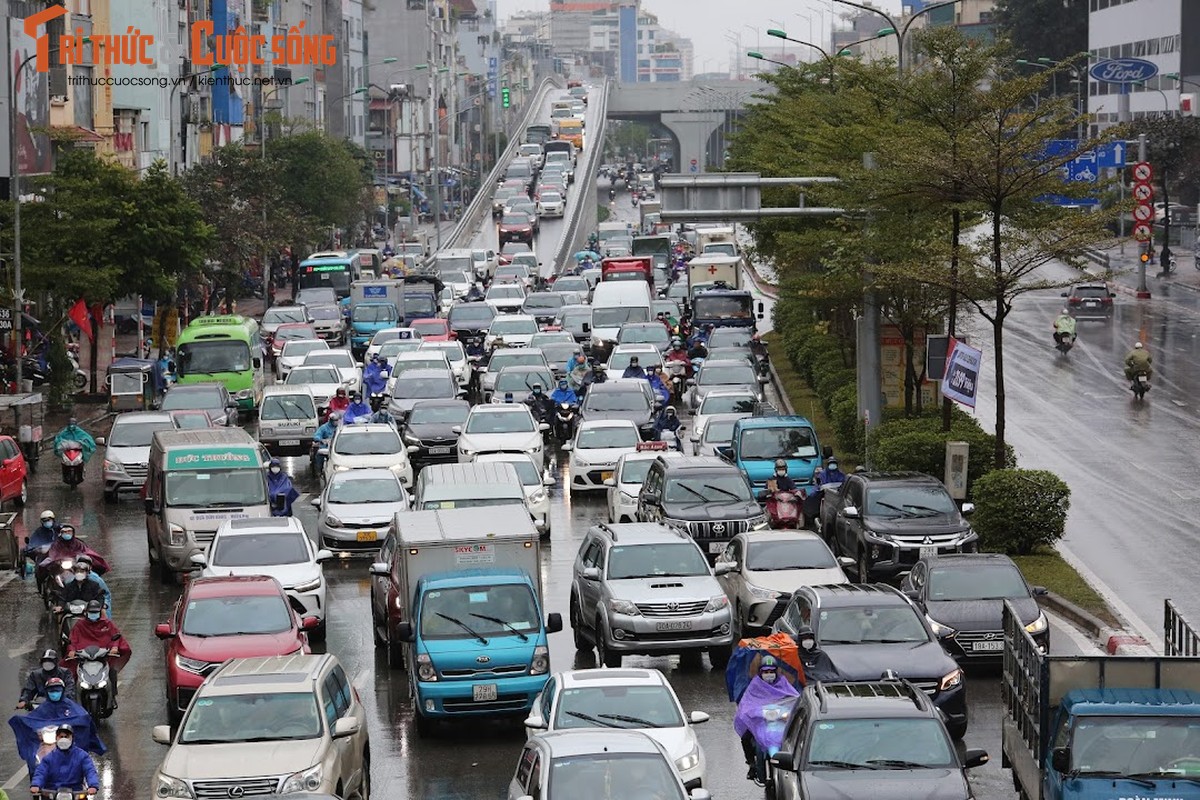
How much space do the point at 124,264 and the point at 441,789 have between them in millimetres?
41920

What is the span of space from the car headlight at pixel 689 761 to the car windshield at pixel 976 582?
7282 mm

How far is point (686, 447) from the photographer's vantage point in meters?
43.6

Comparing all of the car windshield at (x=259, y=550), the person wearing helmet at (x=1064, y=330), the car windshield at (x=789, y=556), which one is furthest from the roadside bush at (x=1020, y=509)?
the person wearing helmet at (x=1064, y=330)

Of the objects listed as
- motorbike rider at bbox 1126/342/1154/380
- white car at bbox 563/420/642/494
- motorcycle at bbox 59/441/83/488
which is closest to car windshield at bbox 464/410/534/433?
white car at bbox 563/420/642/494

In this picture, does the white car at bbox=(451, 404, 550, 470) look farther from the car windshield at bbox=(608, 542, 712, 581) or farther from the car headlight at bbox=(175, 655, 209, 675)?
the car headlight at bbox=(175, 655, 209, 675)

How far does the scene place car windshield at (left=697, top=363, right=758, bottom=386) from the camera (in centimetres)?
4712

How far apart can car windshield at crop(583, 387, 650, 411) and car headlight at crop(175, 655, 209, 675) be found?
21264mm

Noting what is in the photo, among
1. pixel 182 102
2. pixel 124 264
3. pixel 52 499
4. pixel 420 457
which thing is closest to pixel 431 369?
pixel 420 457

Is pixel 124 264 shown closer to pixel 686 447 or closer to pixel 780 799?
pixel 686 447

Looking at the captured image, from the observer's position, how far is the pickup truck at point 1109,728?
14.9m

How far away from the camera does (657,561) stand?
81.3ft

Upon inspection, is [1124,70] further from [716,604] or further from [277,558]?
[716,604]

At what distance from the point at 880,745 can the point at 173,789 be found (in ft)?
17.8

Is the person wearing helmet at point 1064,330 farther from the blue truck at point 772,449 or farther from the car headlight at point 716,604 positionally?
the car headlight at point 716,604
